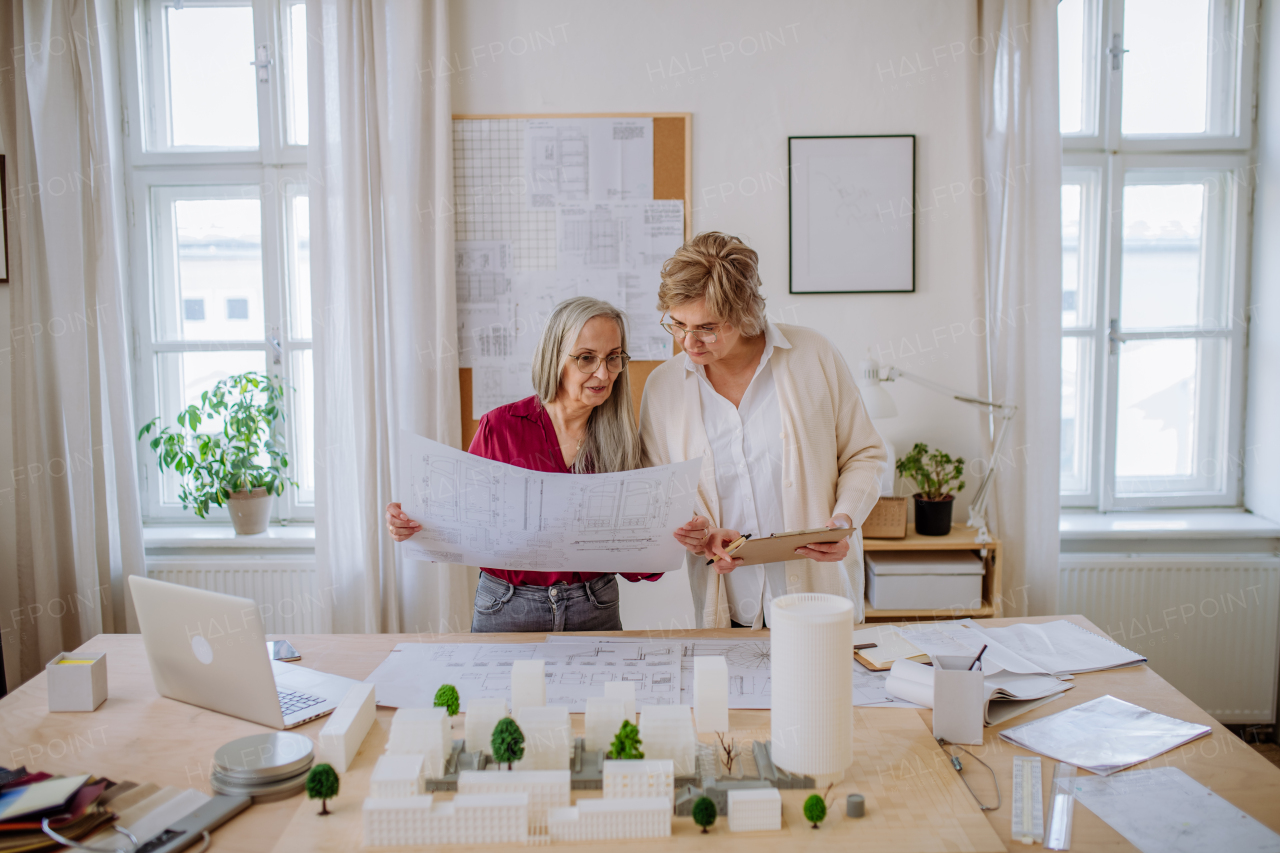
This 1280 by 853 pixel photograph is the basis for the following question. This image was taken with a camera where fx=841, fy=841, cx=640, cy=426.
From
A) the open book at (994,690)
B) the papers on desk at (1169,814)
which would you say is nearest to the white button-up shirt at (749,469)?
the open book at (994,690)

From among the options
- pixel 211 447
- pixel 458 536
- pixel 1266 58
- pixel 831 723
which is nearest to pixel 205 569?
pixel 211 447

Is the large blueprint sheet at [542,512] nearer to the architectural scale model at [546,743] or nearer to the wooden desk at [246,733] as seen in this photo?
the wooden desk at [246,733]

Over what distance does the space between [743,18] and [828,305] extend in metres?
1.10

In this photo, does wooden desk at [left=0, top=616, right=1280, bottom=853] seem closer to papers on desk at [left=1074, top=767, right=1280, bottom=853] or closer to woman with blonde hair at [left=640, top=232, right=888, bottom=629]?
papers on desk at [left=1074, top=767, right=1280, bottom=853]

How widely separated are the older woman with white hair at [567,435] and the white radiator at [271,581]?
5.01 feet

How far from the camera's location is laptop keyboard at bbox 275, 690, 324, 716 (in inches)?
58.2

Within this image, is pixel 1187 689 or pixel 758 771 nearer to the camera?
pixel 758 771

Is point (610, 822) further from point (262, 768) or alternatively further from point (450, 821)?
point (262, 768)

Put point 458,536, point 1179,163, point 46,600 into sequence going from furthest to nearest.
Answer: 1. point 1179,163
2. point 46,600
3. point 458,536

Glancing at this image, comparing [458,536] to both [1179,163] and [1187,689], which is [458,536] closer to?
[1187,689]

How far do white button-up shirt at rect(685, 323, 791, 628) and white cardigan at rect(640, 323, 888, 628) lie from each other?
30 mm

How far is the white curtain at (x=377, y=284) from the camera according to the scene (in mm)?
2980

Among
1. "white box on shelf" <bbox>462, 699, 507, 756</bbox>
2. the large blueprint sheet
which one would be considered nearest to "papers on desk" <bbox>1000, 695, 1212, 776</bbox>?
the large blueprint sheet

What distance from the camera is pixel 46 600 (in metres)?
3.05
